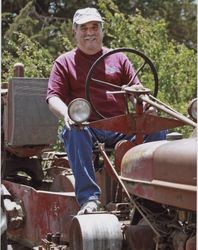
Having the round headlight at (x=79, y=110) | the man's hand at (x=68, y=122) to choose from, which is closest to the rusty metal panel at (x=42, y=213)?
the man's hand at (x=68, y=122)

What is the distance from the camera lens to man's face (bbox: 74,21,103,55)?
16.9 feet

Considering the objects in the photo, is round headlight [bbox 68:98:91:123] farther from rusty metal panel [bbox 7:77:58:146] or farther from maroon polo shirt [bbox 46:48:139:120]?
rusty metal panel [bbox 7:77:58:146]

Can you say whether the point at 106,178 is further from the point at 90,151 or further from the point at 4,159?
the point at 4,159

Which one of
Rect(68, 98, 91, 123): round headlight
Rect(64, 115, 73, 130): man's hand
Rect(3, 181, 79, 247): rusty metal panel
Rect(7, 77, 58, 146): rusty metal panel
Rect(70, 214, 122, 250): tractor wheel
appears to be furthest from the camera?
Rect(7, 77, 58, 146): rusty metal panel

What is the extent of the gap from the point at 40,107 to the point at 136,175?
8.27ft

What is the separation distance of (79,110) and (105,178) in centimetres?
73

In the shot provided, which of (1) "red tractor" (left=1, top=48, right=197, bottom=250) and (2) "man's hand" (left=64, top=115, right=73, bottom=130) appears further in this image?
(2) "man's hand" (left=64, top=115, right=73, bottom=130)

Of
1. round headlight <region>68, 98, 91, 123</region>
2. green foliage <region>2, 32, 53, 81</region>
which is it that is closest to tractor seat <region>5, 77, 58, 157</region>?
round headlight <region>68, 98, 91, 123</region>

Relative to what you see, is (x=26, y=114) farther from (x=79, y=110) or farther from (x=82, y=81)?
(x=79, y=110)

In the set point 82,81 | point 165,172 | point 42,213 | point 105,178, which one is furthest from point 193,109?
point 42,213

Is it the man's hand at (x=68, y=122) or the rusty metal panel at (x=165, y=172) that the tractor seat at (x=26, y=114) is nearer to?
the man's hand at (x=68, y=122)

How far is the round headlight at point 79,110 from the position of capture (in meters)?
4.34

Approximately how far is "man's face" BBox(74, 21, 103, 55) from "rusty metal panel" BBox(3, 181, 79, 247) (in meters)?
1.07

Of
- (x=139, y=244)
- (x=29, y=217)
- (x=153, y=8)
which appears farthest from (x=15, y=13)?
(x=139, y=244)
